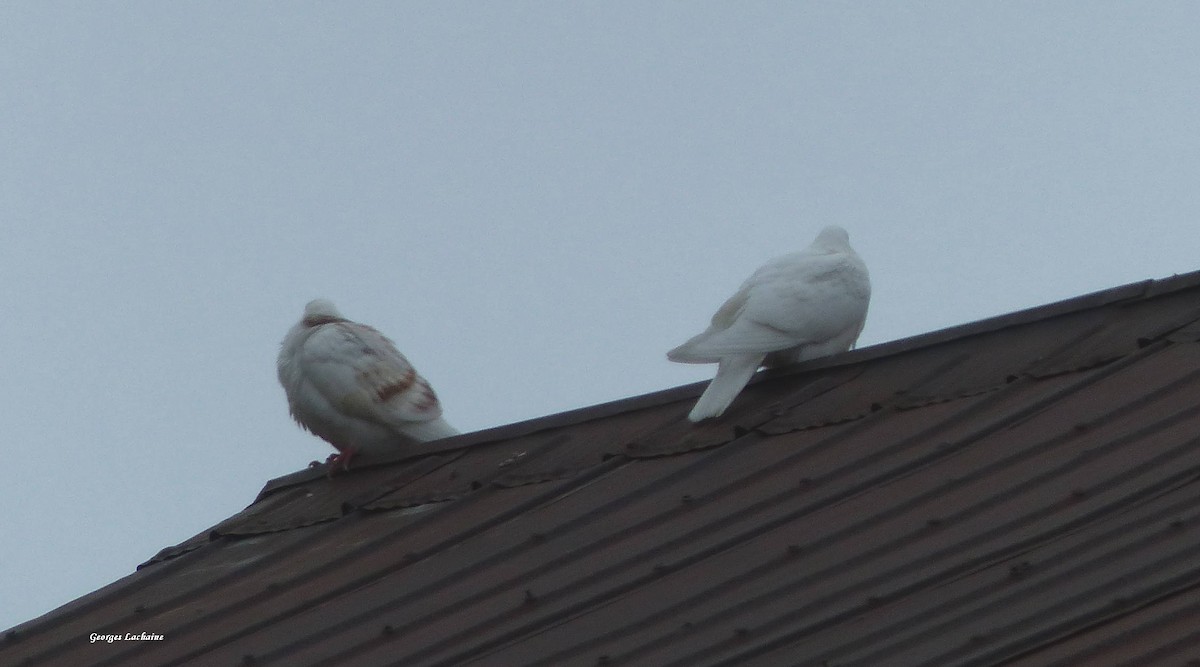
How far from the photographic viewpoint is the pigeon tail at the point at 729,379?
7977 millimetres

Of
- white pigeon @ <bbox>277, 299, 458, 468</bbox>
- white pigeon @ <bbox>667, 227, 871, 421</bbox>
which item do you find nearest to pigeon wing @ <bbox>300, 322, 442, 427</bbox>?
white pigeon @ <bbox>277, 299, 458, 468</bbox>

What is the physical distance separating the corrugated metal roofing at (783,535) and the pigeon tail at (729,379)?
8cm

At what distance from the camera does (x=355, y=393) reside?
9.37 metres

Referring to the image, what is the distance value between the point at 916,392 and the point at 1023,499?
1.60 meters

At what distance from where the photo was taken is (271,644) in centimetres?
670

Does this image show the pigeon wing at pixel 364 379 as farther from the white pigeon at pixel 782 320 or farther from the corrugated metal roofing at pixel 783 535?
the white pigeon at pixel 782 320

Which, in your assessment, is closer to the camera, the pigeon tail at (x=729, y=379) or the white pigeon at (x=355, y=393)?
the pigeon tail at (x=729, y=379)

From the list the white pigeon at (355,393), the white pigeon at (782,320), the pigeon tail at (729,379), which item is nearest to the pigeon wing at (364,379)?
the white pigeon at (355,393)

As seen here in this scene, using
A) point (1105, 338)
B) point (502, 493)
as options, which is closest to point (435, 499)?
point (502, 493)

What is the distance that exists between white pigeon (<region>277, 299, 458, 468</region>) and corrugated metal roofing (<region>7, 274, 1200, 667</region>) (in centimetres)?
42

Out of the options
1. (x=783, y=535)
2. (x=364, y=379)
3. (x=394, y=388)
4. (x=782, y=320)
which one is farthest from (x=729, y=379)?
(x=364, y=379)

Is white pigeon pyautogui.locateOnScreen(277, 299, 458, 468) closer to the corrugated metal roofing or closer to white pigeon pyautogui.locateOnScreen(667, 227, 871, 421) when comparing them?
the corrugated metal roofing

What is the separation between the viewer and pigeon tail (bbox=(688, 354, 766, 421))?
26.2 feet

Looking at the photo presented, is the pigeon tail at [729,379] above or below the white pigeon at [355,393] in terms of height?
below
